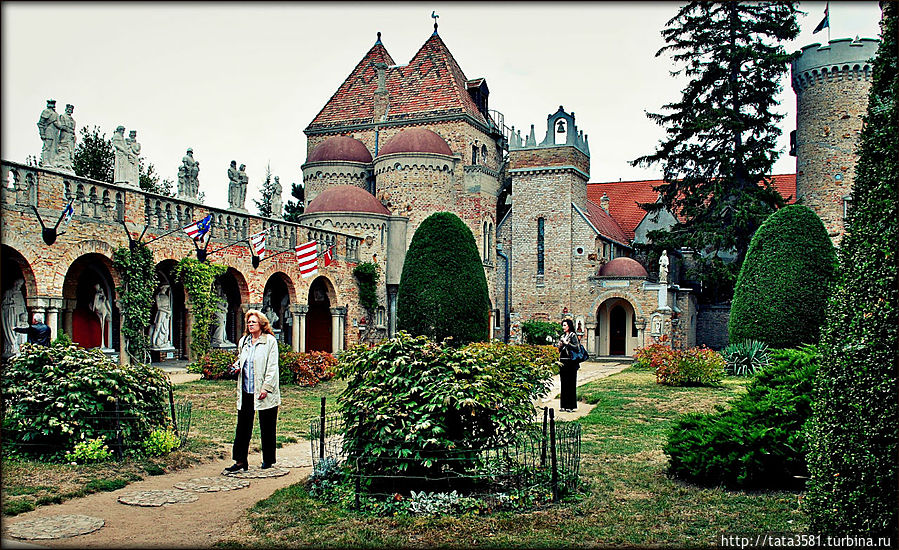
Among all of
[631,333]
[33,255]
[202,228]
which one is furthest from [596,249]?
[33,255]

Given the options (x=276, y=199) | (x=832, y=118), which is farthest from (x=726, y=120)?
(x=276, y=199)

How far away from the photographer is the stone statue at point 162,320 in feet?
69.3

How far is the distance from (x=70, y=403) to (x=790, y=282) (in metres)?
18.5

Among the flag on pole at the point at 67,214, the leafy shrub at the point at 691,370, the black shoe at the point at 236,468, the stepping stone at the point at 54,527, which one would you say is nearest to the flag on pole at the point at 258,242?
the flag on pole at the point at 67,214

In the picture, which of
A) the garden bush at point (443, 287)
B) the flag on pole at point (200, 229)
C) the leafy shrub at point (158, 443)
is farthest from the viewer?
the garden bush at point (443, 287)

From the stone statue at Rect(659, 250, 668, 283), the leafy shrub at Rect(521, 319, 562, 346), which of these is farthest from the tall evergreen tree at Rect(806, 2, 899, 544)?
the stone statue at Rect(659, 250, 668, 283)

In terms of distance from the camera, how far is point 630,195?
41531 mm

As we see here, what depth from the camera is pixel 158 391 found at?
9.59 m

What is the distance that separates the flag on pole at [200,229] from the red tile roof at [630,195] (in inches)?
929

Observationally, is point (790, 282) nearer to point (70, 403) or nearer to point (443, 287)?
point (443, 287)

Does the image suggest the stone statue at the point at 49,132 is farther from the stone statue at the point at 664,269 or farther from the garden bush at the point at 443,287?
the stone statue at the point at 664,269

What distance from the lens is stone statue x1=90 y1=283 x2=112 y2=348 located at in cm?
1961

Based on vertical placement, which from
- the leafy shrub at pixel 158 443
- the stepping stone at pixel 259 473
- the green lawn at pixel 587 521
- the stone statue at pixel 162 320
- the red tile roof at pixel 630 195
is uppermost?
the red tile roof at pixel 630 195

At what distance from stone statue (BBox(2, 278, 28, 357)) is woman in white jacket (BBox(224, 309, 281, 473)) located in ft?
35.7
